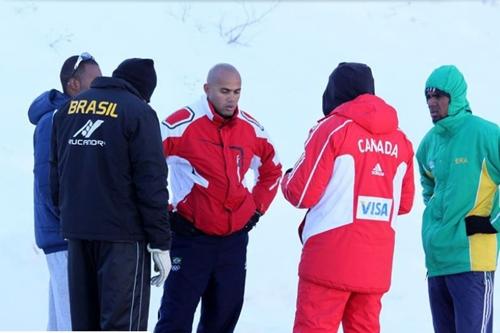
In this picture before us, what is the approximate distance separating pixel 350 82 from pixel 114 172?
1.40 m

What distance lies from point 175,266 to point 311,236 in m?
1.05

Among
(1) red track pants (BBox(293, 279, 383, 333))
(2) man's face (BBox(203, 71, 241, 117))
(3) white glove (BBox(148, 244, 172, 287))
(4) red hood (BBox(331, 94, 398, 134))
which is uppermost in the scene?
(2) man's face (BBox(203, 71, 241, 117))

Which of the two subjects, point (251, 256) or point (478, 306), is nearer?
point (478, 306)

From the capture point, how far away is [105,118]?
5.52 m

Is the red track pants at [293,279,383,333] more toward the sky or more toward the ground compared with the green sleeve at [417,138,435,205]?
more toward the ground

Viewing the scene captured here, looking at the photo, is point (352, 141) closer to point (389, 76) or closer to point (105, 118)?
point (105, 118)

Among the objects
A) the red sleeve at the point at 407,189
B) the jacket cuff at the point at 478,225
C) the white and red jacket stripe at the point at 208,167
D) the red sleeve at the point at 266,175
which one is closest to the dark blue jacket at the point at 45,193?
the white and red jacket stripe at the point at 208,167

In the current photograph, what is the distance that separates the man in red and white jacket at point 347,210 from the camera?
573 centimetres

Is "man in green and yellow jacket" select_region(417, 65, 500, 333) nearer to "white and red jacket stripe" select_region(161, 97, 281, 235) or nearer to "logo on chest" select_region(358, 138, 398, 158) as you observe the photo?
"logo on chest" select_region(358, 138, 398, 158)

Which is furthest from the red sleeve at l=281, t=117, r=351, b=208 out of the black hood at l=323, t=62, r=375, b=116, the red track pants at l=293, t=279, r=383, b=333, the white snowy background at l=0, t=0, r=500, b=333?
the white snowy background at l=0, t=0, r=500, b=333

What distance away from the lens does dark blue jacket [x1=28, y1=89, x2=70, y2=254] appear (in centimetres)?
606

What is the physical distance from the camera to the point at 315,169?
571cm

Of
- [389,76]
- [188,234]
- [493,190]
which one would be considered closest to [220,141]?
[188,234]

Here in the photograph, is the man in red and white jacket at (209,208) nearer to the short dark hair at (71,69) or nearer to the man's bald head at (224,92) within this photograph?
the man's bald head at (224,92)
